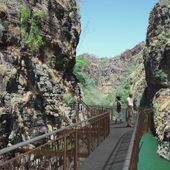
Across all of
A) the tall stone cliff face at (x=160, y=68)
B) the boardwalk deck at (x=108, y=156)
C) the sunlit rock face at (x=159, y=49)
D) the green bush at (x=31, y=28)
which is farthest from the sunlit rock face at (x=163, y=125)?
the boardwalk deck at (x=108, y=156)

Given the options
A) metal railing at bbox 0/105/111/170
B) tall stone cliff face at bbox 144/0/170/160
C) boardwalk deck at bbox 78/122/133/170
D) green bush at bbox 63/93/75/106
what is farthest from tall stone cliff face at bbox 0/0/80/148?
tall stone cliff face at bbox 144/0/170/160

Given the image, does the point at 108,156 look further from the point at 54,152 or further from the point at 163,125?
the point at 163,125

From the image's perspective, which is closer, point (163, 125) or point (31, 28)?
point (31, 28)

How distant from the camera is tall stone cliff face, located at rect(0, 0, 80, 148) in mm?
18766

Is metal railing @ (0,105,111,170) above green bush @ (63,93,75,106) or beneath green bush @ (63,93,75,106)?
beneath

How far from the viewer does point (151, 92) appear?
65.9m

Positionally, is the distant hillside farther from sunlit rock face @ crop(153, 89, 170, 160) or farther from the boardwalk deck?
the boardwalk deck

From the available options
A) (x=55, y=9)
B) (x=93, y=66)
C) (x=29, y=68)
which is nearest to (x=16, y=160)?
(x=29, y=68)

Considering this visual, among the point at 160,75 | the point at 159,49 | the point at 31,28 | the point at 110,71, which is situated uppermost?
the point at 110,71

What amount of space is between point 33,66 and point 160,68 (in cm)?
3749

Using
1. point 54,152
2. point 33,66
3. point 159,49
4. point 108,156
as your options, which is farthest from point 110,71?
point 54,152

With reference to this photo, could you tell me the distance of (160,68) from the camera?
58.6m

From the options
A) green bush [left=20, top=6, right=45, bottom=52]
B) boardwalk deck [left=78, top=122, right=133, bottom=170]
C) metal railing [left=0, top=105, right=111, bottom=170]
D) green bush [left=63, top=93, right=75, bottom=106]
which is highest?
green bush [left=20, top=6, right=45, bottom=52]

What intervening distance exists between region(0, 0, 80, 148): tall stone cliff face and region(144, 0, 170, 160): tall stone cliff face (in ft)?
56.4
